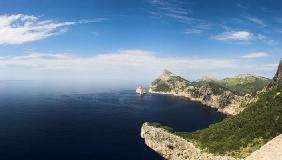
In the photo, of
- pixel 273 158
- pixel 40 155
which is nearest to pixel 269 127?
pixel 273 158

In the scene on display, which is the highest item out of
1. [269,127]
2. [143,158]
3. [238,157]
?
[269,127]

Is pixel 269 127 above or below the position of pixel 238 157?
above

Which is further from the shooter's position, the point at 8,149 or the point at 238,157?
the point at 8,149

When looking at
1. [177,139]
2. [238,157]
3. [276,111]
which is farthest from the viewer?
[177,139]

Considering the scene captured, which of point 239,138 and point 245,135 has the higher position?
point 245,135

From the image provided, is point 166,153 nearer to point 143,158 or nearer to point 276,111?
point 143,158

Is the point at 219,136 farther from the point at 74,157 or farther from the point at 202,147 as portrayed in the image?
the point at 74,157

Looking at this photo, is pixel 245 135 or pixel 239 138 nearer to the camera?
pixel 245 135

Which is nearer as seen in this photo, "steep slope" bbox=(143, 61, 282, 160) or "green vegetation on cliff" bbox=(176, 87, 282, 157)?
"steep slope" bbox=(143, 61, 282, 160)

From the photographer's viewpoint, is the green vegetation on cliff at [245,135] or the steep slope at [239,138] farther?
the green vegetation on cliff at [245,135]

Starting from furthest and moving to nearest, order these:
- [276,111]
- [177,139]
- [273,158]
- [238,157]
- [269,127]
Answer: [177,139]
[276,111]
[269,127]
[238,157]
[273,158]
